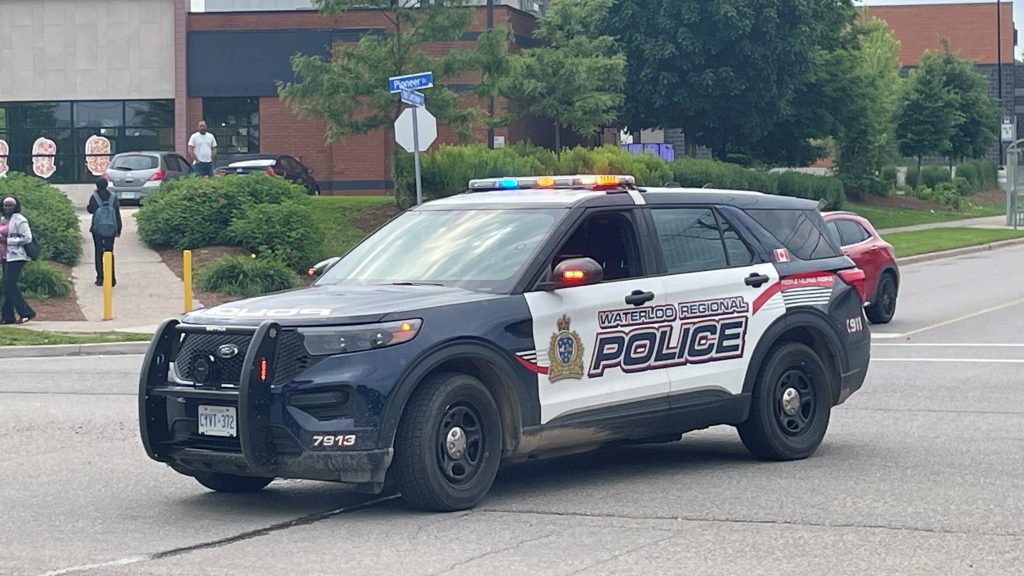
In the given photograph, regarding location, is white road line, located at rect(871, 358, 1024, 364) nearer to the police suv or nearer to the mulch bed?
the police suv

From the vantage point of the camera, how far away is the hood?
26.3 feet

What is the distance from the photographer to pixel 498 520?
815 cm

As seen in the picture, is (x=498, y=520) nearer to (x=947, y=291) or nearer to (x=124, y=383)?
(x=124, y=383)

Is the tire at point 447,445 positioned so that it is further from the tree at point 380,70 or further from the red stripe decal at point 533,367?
the tree at point 380,70

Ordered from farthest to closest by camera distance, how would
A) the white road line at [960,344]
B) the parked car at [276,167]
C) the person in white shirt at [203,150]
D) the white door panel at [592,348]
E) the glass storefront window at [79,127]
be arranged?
the glass storefront window at [79,127] → the parked car at [276,167] → the person in white shirt at [203,150] → the white road line at [960,344] → the white door panel at [592,348]

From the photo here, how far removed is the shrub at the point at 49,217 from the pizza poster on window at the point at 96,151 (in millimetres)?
22916

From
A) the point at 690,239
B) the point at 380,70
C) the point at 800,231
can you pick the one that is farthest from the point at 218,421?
the point at 380,70

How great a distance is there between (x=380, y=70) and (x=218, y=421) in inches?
982

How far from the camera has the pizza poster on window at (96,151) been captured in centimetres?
5238

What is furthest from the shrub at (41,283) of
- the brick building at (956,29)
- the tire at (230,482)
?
the brick building at (956,29)

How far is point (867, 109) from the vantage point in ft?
170

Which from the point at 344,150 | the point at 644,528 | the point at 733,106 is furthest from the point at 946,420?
the point at 344,150

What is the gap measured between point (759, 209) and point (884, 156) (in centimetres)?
5171

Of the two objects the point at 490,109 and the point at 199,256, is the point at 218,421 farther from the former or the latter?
the point at 490,109
